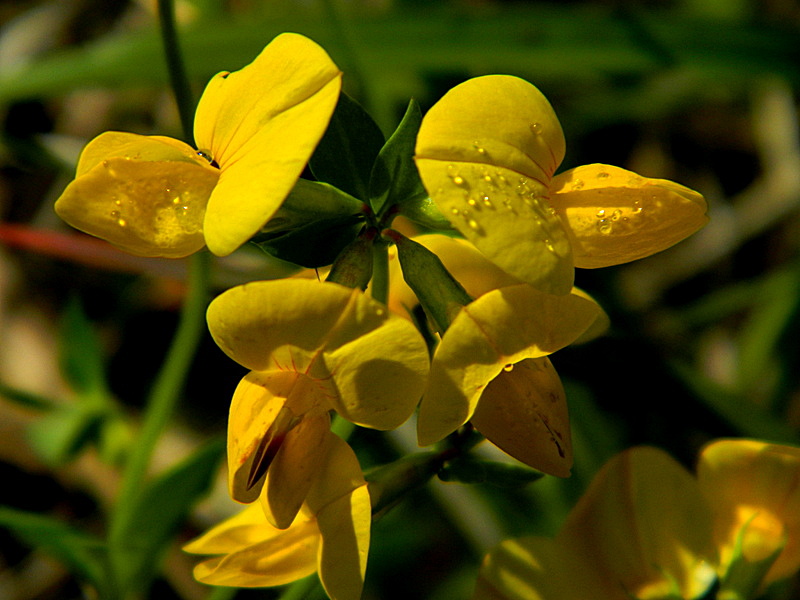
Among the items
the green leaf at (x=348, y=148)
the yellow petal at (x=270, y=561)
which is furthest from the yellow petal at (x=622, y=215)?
the yellow petal at (x=270, y=561)

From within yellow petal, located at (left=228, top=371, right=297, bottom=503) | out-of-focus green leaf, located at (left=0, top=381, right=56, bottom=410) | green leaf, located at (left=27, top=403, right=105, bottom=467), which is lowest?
green leaf, located at (left=27, top=403, right=105, bottom=467)

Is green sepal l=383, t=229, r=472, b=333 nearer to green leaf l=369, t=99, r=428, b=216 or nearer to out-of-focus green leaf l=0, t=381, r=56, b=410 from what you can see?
green leaf l=369, t=99, r=428, b=216

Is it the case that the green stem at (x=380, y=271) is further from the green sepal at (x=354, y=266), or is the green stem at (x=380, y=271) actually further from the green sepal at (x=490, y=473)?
the green sepal at (x=490, y=473)

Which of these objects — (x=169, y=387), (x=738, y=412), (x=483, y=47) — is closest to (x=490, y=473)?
(x=169, y=387)

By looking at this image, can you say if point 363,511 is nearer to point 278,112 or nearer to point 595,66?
point 278,112

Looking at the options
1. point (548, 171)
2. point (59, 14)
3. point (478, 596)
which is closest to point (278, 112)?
point (548, 171)

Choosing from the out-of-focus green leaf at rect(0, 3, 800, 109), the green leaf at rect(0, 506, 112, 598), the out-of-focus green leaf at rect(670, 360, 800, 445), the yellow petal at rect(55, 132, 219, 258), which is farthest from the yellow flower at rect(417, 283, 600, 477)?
the out-of-focus green leaf at rect(0, 3, 800, 109)
